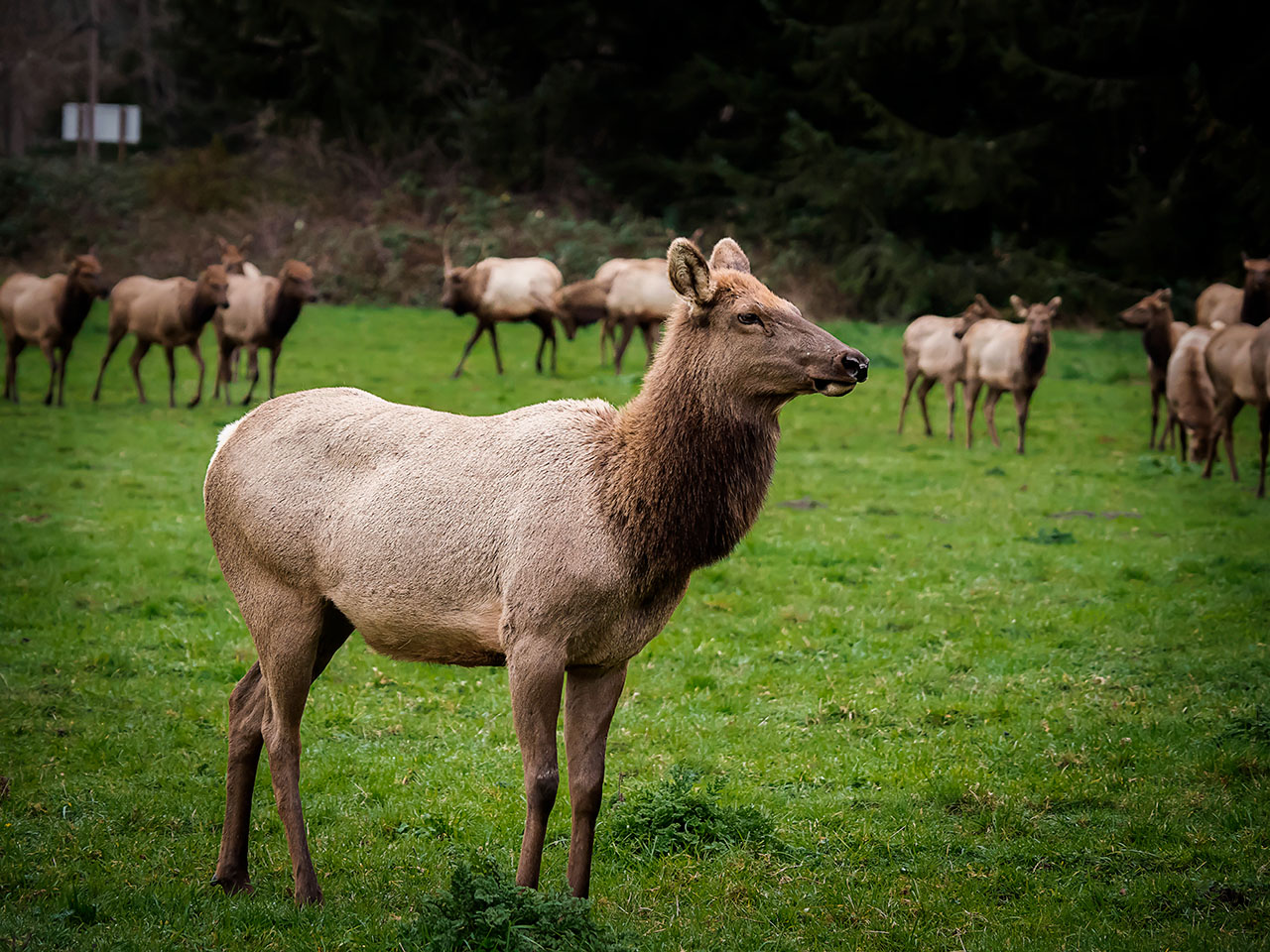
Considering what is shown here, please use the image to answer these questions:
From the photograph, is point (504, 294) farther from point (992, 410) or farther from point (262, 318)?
point (992, 410)

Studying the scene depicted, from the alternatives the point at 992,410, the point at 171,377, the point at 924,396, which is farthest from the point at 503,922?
the point at 171,377

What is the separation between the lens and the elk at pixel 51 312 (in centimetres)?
1955

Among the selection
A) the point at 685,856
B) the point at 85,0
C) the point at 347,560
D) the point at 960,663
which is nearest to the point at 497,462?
the point at 347,560

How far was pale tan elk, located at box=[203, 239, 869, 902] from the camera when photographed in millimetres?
4531

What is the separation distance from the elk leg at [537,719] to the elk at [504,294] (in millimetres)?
17976

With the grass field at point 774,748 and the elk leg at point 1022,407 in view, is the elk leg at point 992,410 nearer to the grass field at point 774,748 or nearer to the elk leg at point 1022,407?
the elk leg at point 1022,407

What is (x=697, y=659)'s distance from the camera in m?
8.26

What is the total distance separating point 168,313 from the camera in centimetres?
1955

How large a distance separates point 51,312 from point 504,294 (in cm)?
781

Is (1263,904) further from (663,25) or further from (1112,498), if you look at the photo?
(663,25)

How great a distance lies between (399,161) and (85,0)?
16.7 meters

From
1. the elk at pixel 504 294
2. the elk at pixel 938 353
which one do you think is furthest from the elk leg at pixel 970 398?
the elk at pixel 504 294

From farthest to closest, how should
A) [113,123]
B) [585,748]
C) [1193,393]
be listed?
[113,123], [1193,393], [585,748]

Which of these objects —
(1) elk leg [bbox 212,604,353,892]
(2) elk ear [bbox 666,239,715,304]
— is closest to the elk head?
(2) elk ear [bbox 666,239,715,304]
